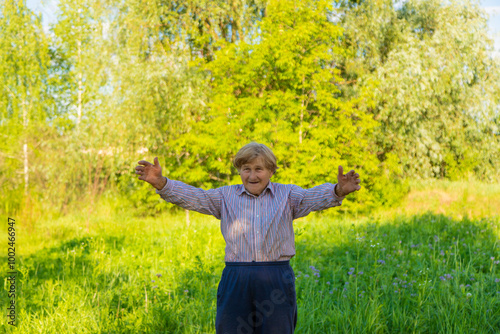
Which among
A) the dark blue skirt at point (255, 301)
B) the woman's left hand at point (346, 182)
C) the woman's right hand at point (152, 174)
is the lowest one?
the dark blue skirt at point (255, 301)

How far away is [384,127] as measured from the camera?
15.1 metres

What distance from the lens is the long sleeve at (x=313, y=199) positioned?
2.65 metres

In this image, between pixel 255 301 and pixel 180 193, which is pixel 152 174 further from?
pixel 255 301

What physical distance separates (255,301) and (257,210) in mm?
513

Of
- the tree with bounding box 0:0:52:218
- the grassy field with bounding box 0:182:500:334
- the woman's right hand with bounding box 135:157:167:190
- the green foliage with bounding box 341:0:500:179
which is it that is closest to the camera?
the woman's right hand with bounding box 135:157:167:190

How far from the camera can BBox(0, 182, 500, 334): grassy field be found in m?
3.99

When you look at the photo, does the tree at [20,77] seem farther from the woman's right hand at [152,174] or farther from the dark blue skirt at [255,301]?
the dark blue skirt at [255,301]

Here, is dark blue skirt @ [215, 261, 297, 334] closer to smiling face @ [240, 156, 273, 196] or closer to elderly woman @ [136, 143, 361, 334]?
elderly woman @ [136, 143, 361, 334]

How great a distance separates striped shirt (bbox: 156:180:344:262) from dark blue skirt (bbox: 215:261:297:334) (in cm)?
8

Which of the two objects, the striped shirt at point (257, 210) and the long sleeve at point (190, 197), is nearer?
the striped shirt at point (257, 210)

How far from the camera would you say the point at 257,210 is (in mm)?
2643

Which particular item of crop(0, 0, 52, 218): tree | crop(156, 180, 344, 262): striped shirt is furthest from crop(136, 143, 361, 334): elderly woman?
crop(0, 0, 52, 218): tree

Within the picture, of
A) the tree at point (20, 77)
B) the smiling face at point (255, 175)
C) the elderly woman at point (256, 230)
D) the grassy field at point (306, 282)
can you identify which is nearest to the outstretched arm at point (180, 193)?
the elderly woman at point (256, 230)

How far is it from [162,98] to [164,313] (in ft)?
29.0
